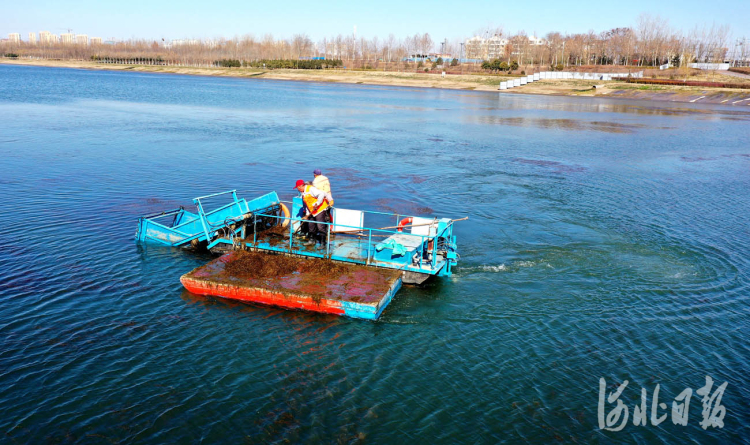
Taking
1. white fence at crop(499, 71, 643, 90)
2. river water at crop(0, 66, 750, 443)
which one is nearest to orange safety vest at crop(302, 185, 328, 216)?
river water at crop(0, 66, 750, 443)

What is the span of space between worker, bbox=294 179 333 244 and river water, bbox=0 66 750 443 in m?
3.09

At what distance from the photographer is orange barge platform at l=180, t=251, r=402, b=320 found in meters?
11.9

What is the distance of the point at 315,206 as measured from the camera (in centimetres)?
1432

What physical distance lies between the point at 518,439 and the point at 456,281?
5.95 m

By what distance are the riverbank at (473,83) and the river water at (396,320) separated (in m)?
60.2

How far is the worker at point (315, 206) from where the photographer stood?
46.4 feet

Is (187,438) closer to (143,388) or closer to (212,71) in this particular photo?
(143,388)

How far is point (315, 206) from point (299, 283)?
2.55 meters

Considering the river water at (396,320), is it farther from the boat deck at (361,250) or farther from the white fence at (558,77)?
the white fence at (558,77)

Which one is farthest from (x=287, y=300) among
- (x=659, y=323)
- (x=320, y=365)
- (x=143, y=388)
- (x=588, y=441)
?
(x=659, y=323)

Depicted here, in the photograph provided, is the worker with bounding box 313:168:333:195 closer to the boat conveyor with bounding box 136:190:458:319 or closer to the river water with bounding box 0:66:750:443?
the boat conveyor with bounding box 136:190:458:319

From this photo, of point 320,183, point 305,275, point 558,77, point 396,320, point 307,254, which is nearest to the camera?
point 396,320

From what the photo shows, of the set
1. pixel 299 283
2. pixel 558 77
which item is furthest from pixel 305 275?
pixel 558 77

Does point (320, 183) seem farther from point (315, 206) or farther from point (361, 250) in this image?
point (361, 250)
